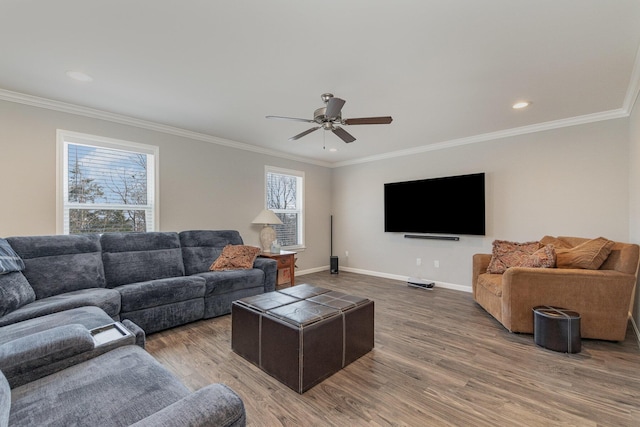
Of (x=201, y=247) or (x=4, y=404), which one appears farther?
(x=201, y=247)

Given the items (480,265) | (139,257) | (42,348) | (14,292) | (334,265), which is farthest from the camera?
(334,265)

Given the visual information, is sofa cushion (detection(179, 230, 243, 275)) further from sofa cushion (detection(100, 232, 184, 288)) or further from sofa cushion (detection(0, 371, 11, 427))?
sofa cushion (detection(0, 371, 11, 427))

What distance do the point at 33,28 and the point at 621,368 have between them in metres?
5.06

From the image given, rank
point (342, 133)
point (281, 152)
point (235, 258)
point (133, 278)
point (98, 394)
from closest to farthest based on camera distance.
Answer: point (98, 394)
point (342, 133)
point (133, 278)
point (235, 258)
point (281, 152)

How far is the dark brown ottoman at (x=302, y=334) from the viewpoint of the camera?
1.97 m

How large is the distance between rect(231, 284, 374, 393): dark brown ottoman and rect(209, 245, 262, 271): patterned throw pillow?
136 cm

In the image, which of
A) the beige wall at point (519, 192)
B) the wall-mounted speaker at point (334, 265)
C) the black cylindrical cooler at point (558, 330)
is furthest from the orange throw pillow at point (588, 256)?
the wall-mounted speaker at point (334, 265)

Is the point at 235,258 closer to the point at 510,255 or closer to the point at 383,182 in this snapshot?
the point at 383,182

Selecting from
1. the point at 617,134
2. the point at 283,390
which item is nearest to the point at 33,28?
the point at 283,390

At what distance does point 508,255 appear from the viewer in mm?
3590

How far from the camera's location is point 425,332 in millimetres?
2955

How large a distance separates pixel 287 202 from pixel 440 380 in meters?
4.26

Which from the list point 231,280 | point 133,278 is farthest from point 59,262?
point 231,280

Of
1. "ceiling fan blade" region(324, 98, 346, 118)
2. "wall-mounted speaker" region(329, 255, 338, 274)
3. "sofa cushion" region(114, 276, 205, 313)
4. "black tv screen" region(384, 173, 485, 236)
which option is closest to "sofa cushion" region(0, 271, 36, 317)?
"sofa cushion" region(114, 276, 205, 313)
